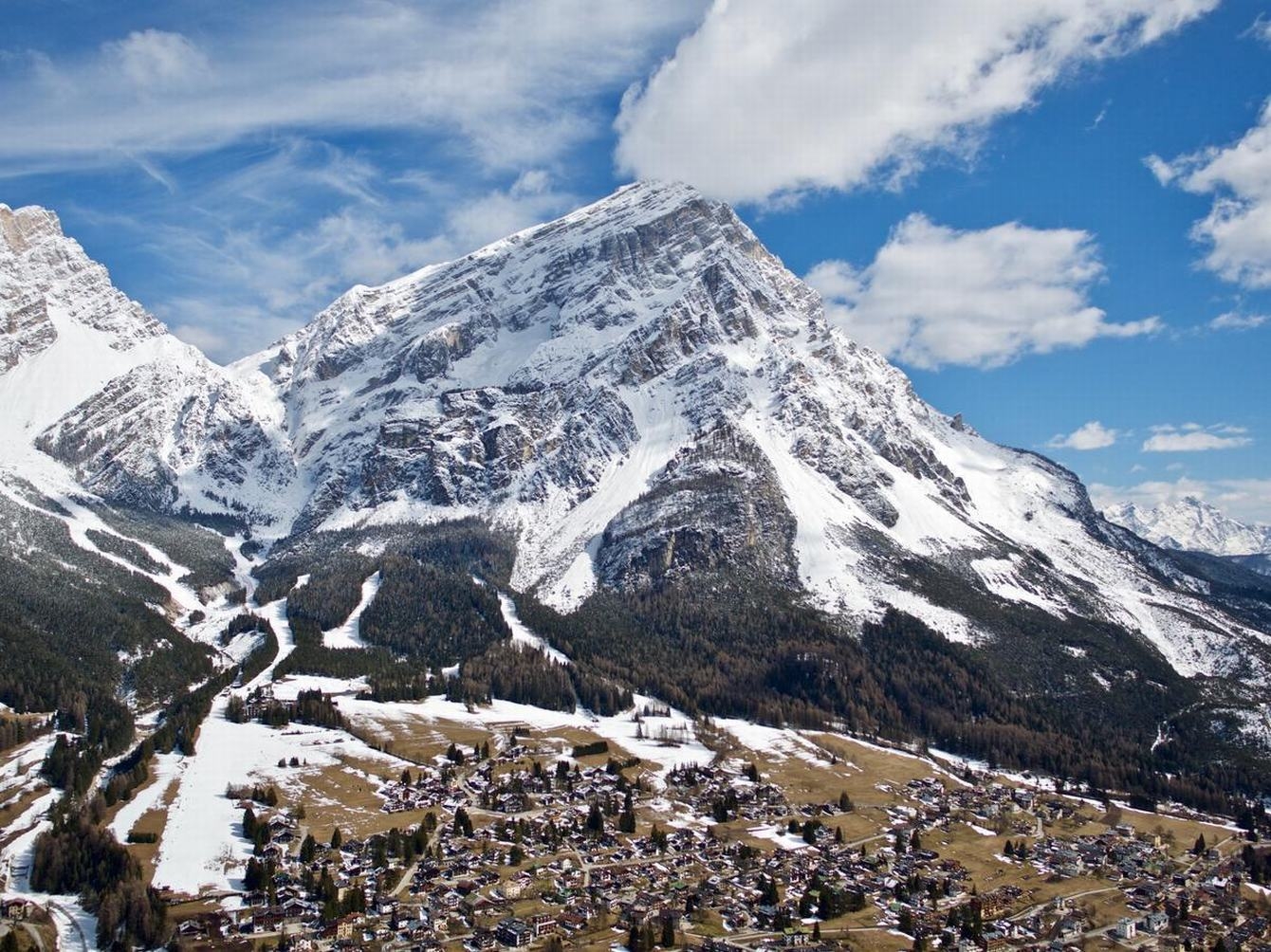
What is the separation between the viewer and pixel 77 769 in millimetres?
189250

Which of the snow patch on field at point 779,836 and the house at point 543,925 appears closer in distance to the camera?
the house at point 543,925

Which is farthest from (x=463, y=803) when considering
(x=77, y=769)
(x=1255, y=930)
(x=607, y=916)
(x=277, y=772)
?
(x=1255, y=930)

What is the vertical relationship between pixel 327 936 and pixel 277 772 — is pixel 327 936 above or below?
below

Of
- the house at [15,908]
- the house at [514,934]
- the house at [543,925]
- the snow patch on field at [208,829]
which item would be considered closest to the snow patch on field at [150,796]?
the snow patch on field at [208,829]

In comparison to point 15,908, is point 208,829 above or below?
above

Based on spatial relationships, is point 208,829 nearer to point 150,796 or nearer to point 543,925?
point 150,796

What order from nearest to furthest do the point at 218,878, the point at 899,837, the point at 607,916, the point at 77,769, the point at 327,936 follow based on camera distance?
the point at 327,936 → the point at 607,916 → the point at 218,878 → the point at 899,837 → the point at 77,769

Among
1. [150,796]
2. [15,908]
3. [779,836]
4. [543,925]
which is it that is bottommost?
[15,908]

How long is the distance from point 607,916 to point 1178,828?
118 m

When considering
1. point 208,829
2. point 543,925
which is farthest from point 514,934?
point 208,829

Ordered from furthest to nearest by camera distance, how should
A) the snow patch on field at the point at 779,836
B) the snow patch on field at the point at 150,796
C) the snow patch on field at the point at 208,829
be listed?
the snow patch on field at the point at 779,836 → the snow patch on field at the point at 150,796 → the snow patch on field at the point at 208,829

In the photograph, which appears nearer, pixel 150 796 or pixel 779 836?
pixel 779 836

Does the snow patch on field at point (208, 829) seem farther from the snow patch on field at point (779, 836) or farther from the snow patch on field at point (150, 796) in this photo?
the snow patch on field at point (779, 836)

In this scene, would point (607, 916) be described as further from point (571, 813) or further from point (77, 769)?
point (77, 769)
